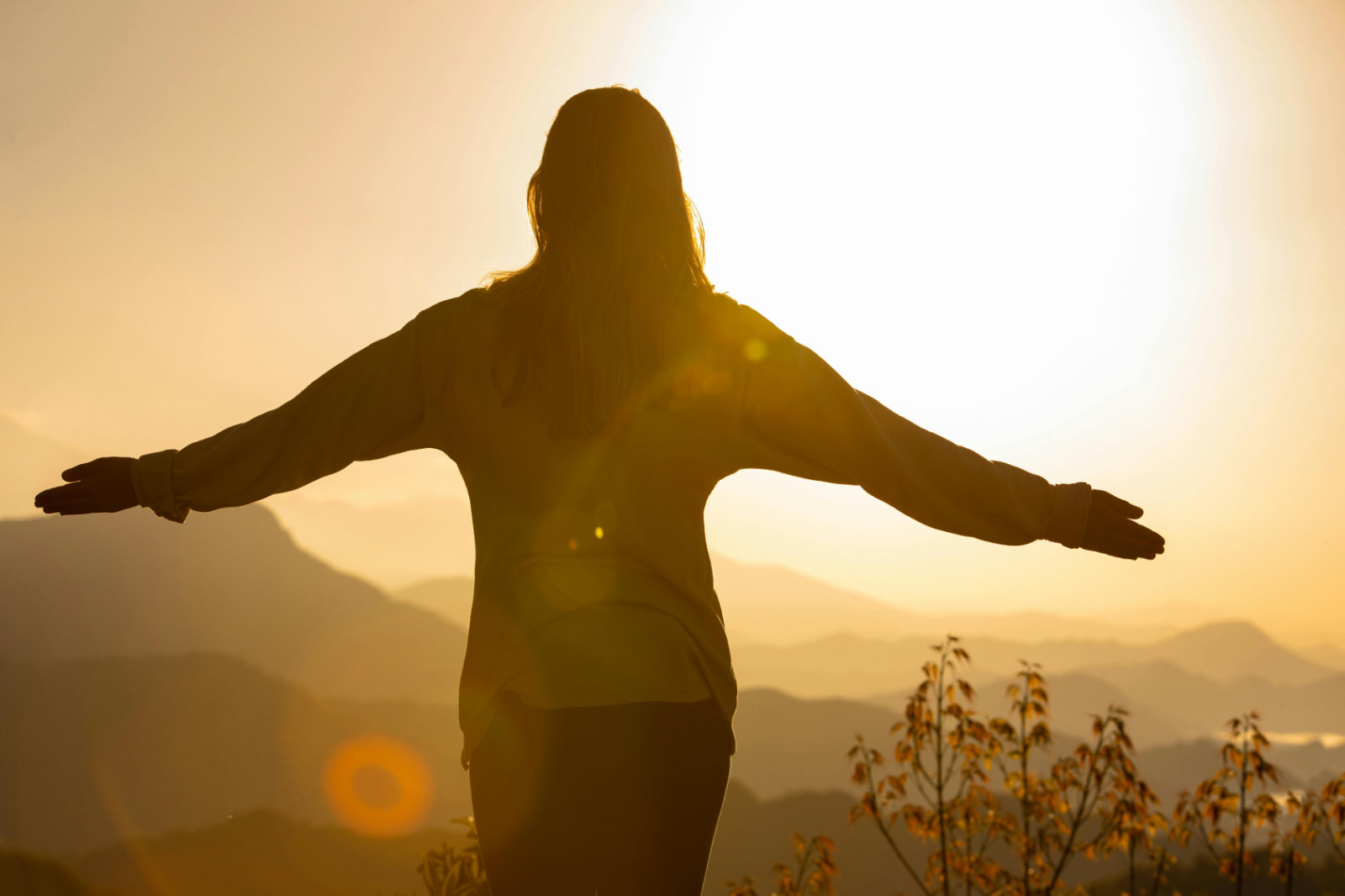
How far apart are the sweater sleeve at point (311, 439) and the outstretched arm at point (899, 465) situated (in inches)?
24.2

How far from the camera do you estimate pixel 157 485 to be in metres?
1.96

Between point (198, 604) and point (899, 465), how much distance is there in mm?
59239

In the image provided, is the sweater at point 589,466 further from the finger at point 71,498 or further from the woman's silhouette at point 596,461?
the finger at point 71,498

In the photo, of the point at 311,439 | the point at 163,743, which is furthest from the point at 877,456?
the point at 163,743

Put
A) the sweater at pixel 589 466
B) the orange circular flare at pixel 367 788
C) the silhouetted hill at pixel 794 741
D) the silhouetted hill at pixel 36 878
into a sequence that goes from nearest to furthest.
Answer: the sweater at pixel 589 466 < the silhouetted hill at pixel 794 741 < the silhouetted hill at pixel 36 878 < the orange circular flare at pixel 367 788

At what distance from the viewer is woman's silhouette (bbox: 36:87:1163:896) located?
1.40 metres

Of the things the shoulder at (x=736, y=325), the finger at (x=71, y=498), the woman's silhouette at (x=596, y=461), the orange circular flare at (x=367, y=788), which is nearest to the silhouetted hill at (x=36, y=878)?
the orange circular flare at (x=367, y=788)

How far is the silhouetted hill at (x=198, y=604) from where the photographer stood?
136 ft

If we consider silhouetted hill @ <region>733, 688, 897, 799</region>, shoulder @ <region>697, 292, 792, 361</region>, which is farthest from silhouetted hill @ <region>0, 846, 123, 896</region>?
shoulder @ <region>697, 292, 792, 361</region>

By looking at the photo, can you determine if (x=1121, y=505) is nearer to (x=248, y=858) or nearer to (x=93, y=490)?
(x=93, y=490)

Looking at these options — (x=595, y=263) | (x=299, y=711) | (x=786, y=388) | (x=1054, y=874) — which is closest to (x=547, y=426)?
(x=595, y=263)

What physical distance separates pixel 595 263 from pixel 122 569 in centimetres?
5846

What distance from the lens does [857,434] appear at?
185 cm

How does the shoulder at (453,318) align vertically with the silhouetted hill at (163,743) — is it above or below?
above
